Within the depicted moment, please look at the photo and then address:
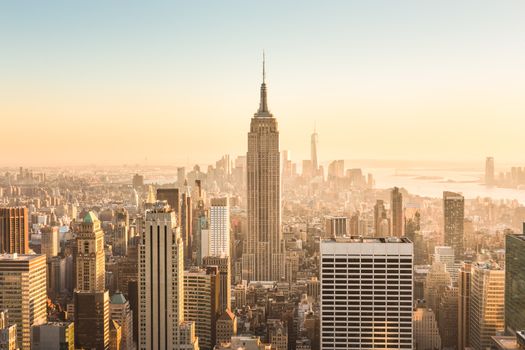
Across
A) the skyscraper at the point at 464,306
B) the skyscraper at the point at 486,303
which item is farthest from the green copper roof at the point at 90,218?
the skyscraper at the point at 486,303

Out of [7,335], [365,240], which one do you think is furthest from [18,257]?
[365,240]

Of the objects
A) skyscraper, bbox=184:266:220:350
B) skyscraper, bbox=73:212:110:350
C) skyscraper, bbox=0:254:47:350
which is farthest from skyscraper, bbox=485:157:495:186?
skyscraper, bbox=0:254:47:350

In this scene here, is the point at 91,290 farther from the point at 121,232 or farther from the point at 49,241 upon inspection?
the point at 49,241

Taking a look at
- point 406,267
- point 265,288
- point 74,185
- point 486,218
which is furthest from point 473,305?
point 74,185

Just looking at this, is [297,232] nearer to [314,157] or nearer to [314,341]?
[314,157]

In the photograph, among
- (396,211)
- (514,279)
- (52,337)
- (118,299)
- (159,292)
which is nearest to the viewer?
(52,337)

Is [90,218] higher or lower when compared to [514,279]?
higher

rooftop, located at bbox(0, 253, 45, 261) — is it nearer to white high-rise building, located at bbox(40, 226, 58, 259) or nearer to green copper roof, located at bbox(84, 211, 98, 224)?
white high-rise building, located at bbox(40, 226, 58, 259)
